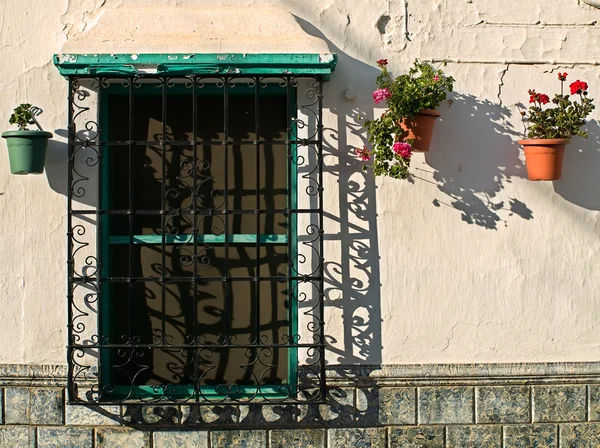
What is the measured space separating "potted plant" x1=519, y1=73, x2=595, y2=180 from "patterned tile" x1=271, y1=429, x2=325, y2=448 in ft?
5.88

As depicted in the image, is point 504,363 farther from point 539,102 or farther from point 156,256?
point 156,256

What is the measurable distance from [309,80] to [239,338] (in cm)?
144

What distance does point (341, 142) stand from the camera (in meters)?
4.85

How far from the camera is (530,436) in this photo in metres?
4.80

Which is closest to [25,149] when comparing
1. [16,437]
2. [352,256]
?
[16,437]

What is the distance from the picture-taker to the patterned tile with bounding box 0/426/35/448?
15.6ft

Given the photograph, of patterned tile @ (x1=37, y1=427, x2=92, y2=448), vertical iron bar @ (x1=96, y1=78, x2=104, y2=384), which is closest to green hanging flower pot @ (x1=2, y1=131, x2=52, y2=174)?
vertical iron bar @ (x1=96, y1=78, x2=104, y2=384)

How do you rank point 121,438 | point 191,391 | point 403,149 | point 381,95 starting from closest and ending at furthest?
point 403,149 < point 381,95 < point 121,438 < point 191,391

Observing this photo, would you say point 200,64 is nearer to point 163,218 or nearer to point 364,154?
point 163,218

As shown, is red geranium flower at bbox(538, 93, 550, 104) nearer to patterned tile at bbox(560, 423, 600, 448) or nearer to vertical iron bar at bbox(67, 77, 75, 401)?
patterned tile at bbox(560, 423, 600, 448)

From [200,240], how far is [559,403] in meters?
2.11

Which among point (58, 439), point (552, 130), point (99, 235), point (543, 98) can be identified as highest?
point (543, 98)

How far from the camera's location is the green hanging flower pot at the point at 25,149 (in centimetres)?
459

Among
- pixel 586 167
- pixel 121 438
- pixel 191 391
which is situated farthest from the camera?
pixel 586 167
